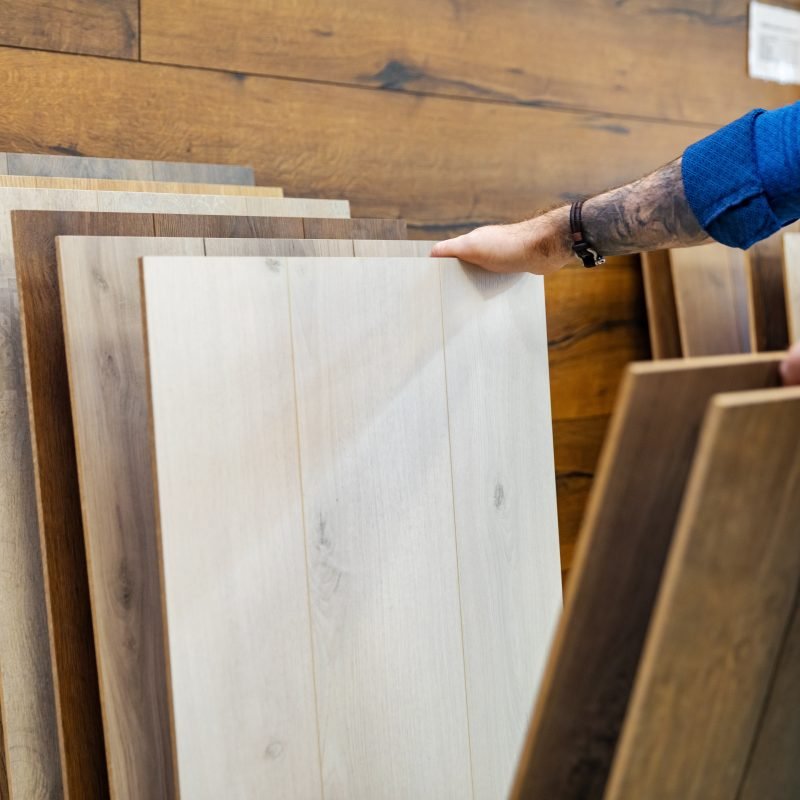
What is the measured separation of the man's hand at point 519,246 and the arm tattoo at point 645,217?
0.03 m

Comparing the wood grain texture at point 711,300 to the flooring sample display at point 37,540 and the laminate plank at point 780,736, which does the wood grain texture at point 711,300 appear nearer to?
the flooring sample display at point 37,540

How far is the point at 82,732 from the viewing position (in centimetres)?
91

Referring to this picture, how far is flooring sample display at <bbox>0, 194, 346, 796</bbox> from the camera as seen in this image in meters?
0.88

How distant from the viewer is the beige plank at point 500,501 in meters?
1.02

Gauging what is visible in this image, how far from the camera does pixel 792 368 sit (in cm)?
54

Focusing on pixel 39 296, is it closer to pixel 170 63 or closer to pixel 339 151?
pixel 170 63

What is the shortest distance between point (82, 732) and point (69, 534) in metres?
0.20

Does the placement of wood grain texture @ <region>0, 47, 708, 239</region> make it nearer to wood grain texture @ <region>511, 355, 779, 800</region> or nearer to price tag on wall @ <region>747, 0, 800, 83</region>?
price tag on wall @ <region>747, 0, 800, 83</region>

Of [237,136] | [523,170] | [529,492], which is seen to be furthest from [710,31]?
[529,492]

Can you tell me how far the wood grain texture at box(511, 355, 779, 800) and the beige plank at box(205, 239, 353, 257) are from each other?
1.75 ft

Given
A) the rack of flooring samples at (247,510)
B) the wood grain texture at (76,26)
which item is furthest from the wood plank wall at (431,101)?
the rack of flooring samples at (247,510)

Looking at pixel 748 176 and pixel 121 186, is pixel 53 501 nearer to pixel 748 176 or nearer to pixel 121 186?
pixel 121 186

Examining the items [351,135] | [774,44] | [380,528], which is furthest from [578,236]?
[774,44]

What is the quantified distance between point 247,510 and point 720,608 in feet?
1.54
